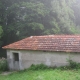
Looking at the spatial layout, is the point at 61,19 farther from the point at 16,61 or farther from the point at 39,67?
the point at 39,67

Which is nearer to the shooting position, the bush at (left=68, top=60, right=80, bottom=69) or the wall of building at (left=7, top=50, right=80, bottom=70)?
the bush at (left=68, top=60, right=80, bottom=69)

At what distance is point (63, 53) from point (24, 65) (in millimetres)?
3692

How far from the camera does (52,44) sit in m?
14.7

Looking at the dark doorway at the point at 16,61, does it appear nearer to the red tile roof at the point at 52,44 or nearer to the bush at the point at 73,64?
the red tile roof at the point at 52,44

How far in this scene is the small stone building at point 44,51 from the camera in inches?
535

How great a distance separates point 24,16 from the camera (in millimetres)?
22750

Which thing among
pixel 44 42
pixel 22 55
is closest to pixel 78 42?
pixel 44 42

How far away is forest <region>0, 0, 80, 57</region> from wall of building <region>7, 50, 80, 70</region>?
23.4ft

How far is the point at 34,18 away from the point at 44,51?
895 centimetres

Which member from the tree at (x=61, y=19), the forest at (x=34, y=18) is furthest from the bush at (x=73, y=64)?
the tree at (x=61, y=19)

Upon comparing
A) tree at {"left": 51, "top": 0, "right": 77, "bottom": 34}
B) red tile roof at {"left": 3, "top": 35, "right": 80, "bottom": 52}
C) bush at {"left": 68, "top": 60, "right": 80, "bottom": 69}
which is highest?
tree at {"left": 51, "top": 0, "right": 77, "bottom": 34}

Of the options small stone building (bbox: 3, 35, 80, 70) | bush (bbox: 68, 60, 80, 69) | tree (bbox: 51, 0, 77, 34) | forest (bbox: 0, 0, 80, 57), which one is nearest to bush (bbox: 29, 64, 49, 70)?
small stone building (bbox: 3, 35, 80, 70)

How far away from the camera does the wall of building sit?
13.5 metres

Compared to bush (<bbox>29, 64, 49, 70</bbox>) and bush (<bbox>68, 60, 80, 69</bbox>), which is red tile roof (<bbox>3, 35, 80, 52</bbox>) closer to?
bush (<bbox>68, 60, 80, 69</bbox>)
